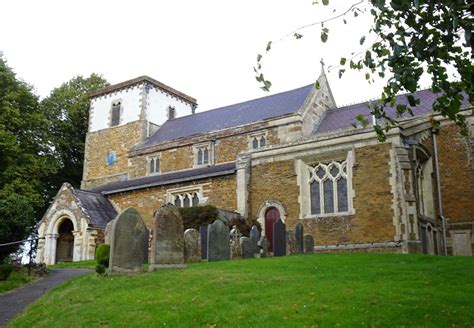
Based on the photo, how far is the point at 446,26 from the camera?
281 inches

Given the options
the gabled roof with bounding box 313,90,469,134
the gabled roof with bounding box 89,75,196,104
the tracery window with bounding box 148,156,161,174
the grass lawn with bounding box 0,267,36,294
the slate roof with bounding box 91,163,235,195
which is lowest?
the grass lawn with bounding box 0,267,36,294

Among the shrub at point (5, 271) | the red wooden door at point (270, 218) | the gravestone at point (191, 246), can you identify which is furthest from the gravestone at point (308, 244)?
the shrub at point (5, 271)

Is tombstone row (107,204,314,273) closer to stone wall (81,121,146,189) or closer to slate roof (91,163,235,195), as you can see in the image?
slate roof (91,163,235,195)

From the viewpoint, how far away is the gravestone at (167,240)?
13.6 metres

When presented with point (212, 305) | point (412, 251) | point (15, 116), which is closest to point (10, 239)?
point (212, 305)

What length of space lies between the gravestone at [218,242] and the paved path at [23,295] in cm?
448

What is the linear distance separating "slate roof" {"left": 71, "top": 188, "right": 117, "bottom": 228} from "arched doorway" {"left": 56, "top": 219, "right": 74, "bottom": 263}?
1.86m

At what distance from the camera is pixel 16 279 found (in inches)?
610

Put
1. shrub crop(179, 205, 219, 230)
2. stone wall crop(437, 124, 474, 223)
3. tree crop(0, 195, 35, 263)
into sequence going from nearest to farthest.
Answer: tree crop(0, 195, 35, 263) → shrub crop(179, 205, 219, 230) → stone wall crop(437, 124, 474, 223)

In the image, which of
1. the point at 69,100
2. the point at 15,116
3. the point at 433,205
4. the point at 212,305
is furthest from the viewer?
the point at 69,100

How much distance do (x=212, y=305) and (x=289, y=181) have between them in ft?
46.7

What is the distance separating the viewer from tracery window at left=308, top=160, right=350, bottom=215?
21578 mm

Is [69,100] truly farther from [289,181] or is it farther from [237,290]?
[237,290]

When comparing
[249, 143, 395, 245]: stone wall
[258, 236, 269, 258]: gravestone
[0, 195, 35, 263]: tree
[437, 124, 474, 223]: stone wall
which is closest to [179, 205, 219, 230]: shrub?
[249, 143, 395, 245]: stone wall
